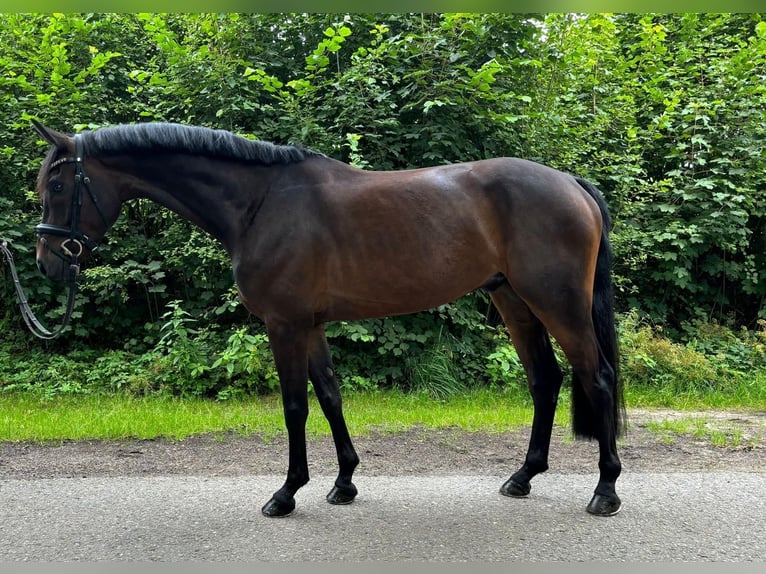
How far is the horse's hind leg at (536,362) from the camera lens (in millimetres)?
3617

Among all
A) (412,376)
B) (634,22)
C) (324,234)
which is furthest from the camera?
(634,22)

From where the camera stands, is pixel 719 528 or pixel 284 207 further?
pixel 284 207

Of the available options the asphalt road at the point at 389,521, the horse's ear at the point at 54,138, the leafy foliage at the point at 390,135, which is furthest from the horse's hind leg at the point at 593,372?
the leafy foliage at the point at 390,135

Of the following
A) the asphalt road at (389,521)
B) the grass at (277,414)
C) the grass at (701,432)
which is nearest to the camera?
the asphalt road at (389,521)

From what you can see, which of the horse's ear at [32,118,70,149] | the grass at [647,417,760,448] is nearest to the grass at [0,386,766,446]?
the grass at [647,417,760,448]

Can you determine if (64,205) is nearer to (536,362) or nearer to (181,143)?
(181,143)

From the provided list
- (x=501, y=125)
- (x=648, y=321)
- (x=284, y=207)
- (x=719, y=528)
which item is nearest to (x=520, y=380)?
(x=648, y=321)

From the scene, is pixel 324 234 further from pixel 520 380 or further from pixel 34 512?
pixel 520 380

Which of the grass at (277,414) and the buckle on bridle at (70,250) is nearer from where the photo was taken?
the buckle on bridle at (70,250)

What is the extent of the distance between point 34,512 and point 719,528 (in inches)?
136

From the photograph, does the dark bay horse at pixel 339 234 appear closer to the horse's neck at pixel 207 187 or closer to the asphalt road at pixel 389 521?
Result: the horse's neck at pixel 207 187

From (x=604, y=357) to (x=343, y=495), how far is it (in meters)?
1.69

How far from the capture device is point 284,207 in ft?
10.7

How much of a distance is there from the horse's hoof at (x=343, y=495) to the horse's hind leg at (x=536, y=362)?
110 centimetres
